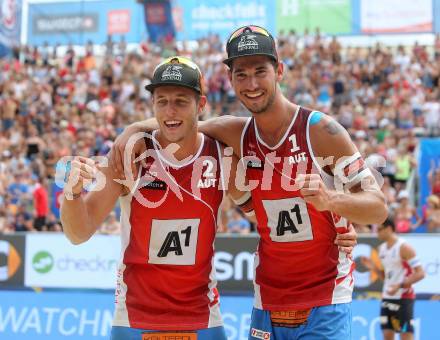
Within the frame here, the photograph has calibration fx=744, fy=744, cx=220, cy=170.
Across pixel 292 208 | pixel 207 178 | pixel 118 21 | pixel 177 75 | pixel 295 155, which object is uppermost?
pixel 118 21

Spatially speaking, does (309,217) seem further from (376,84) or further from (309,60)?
(309,60)

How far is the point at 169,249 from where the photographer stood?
15.1 feet

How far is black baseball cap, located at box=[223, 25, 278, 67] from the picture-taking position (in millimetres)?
4566

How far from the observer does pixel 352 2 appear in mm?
26844

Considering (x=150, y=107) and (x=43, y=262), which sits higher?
(x=150, y=107)

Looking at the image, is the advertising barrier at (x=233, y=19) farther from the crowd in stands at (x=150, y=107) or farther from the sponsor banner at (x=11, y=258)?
the sponsor banner at (x=11, y=258)

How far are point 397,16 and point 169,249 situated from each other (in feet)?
77.0

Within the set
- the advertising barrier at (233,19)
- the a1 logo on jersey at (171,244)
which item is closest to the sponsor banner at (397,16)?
the advertising barrier at (233,19)

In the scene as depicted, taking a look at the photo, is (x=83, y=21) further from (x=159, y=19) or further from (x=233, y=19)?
(x=233, y=19)

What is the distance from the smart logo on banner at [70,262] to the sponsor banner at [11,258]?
94 mm

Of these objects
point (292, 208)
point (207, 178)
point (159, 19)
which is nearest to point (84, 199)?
point (207, 178)

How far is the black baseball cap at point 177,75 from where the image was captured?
15.1 feet

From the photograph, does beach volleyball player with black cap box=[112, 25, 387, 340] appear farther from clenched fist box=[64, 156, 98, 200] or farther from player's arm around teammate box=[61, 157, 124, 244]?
clenched fist box=[64, 156, 98, 200]

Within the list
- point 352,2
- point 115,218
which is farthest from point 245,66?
point 352,2
